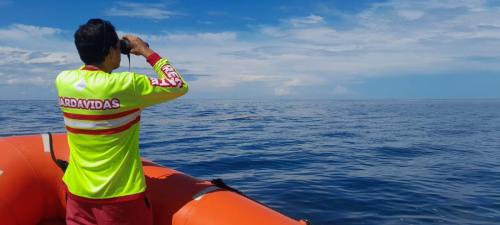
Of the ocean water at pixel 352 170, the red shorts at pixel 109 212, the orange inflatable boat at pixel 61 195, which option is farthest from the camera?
the ocean water at pixel 352 170

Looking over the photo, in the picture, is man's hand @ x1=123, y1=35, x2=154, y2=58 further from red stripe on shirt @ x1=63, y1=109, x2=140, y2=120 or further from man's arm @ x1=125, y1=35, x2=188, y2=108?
red stripe on shirt @ x1=63, y1=109, x2=140, y2=120

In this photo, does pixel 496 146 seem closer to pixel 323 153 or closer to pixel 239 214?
pixel 323 153

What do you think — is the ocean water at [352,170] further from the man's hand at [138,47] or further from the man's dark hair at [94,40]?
the man's dark hair at [94,40]

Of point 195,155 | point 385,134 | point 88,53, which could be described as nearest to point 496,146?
point 385,134

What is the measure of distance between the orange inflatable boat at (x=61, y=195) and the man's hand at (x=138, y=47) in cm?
116

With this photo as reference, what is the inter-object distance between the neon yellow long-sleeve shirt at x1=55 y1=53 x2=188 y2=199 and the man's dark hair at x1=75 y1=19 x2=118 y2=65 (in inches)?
3.5

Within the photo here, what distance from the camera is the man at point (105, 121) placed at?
2.74 metres

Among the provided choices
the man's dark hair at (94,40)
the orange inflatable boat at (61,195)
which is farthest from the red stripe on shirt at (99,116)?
the orange inflatable boat at (61,195)

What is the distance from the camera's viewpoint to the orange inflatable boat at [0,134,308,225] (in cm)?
331

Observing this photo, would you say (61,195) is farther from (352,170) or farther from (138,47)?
(352,170)

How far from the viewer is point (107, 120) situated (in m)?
2.79

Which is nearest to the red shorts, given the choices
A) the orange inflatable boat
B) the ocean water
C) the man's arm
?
the orange inflatable boat

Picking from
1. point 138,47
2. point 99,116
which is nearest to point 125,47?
point 138,47

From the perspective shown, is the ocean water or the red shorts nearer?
the red shorts
